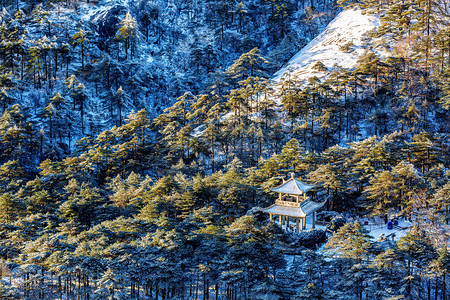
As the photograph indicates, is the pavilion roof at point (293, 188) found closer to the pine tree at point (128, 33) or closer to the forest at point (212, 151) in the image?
the forest at point (212, 151)

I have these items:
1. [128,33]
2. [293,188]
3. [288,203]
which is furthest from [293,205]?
[128,33]

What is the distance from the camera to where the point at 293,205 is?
138 ft

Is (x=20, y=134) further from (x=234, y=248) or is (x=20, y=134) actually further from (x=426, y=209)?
(x=426, y=209)

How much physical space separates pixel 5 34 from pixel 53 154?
37.4 metres

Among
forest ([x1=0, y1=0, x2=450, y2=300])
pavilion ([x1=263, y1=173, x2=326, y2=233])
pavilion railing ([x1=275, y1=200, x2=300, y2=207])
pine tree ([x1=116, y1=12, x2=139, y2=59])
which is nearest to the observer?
forest ([x1=0, y1=0, x2=450, y2=300])

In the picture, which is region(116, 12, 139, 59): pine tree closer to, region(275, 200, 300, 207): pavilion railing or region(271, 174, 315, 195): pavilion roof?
region(271, 174, 315, 195): pavilion roof

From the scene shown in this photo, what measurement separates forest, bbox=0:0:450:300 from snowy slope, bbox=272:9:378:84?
2.44 meters

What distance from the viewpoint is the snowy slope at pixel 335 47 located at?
81.0 metres

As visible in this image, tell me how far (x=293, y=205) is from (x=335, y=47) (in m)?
56.3

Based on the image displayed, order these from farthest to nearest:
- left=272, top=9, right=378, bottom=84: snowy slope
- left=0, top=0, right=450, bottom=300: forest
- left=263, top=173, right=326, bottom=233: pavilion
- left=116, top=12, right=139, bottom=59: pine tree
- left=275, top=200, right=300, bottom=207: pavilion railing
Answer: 1. left=116, top=12, right=139, bottom=59: pine tree
2. left=272, top=9, right=378, bottom=84: snowy slope
3. left=275, top=200, right=300, bottom=207: pavilion railing
4. left=263, top=173, right=326, bottom=233: pavilion
5. left=0, top=0, right=450, bottom=300: forest

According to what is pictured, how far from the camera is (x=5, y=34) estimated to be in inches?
3452

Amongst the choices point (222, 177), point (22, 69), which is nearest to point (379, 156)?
point (222, 177)

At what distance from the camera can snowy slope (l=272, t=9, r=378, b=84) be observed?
81.0 meters

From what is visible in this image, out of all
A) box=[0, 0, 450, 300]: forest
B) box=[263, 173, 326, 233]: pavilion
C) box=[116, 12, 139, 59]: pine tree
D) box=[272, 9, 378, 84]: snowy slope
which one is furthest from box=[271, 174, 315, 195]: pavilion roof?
box=[116, 12, 139, 59]: pine tree
